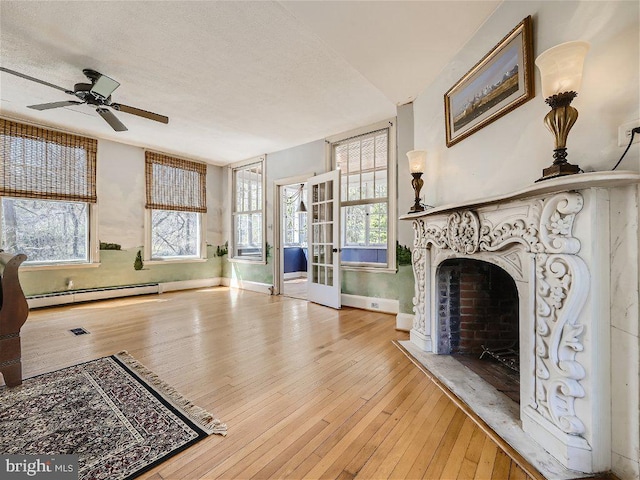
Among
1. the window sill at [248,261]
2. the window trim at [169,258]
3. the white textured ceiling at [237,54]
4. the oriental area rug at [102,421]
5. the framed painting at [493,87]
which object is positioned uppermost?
the white textured ceiling at [237,54]

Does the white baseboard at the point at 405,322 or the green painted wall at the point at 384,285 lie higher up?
the green painted wall at the point at 384,285

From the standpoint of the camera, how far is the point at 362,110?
373 cm

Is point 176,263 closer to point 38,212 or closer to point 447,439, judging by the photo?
point 38,212

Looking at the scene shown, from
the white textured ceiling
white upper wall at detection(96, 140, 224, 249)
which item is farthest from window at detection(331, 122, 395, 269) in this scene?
white upper wall at detection(96, 140, 224, 249)

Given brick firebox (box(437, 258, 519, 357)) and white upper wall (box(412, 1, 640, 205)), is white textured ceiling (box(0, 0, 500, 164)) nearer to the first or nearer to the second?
white upper wall (box(412, 1, 640, 205))

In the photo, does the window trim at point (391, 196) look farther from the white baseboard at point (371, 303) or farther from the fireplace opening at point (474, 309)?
the fireplace opening at point (474, 309)

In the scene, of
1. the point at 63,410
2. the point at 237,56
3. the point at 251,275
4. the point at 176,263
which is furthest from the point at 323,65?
the point at 176,263

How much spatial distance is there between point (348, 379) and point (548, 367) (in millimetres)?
1257

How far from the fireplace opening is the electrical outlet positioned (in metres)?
1.44

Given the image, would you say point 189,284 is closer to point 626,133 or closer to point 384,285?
point 384,285

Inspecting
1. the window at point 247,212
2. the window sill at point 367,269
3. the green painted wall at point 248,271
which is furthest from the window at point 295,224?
the window sill at point 367,269

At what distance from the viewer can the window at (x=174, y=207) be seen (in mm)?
5391

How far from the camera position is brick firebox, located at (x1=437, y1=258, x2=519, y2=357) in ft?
8.27

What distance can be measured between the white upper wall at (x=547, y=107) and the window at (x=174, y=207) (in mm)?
5186
